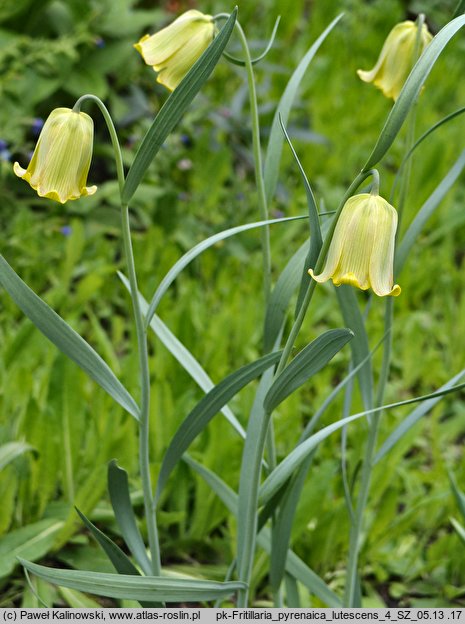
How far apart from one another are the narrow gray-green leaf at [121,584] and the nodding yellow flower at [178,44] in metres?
0.57

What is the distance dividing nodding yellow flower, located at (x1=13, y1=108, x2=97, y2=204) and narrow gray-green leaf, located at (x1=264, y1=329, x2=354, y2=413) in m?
0.29

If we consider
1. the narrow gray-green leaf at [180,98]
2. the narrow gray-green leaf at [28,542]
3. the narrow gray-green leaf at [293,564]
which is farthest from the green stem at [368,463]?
the narrow gray-green leaf at [28,542]

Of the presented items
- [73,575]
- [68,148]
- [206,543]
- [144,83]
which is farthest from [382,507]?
[144,83]

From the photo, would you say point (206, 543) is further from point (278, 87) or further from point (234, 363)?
point (278, 87)

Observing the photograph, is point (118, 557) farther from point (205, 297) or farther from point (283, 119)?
point (205, 297)

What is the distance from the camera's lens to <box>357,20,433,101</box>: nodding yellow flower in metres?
1.09

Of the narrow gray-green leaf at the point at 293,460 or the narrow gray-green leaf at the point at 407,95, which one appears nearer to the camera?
the narrow gray-green leaf at the point at 407,95

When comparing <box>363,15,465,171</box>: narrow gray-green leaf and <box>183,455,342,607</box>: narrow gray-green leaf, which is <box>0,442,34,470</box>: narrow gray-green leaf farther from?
<box>363,15,465,171</box>: narrow gray-green leaf

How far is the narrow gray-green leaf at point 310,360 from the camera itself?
0.89 metres

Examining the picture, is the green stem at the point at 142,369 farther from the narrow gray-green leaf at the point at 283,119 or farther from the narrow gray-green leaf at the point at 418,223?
the narrow gray-green leaf at the point at 418,223

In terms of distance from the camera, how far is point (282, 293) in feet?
3.55

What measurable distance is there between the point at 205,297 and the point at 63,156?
1392 mm

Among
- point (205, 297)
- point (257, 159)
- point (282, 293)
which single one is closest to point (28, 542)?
point (282, 293)

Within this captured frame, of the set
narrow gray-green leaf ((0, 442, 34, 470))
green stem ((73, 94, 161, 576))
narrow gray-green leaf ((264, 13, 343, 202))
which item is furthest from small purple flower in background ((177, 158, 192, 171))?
green stem ((73, 94, 161, 576))
